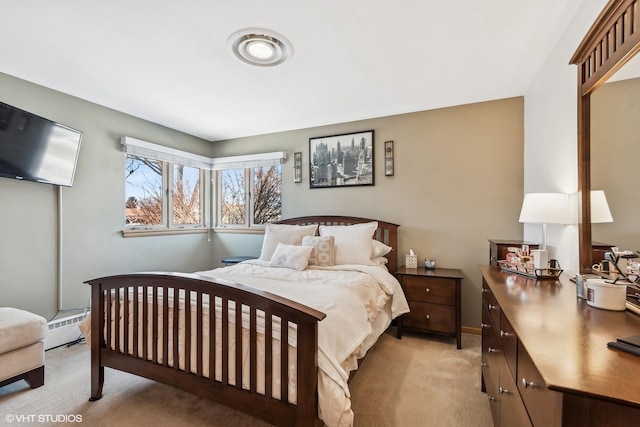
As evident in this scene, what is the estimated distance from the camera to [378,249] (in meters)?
3.12

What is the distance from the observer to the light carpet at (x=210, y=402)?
1764 mm

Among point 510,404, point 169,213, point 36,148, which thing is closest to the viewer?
point 510,404

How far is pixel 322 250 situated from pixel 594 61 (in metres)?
2.35

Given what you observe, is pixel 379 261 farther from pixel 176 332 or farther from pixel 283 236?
pixel 176 332

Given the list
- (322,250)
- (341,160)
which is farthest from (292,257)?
(341,160)

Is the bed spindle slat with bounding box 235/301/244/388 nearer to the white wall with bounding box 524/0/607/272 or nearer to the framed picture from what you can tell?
the white wall with bounding box 524/0/607/272

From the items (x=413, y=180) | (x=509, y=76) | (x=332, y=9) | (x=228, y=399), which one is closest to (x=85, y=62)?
(x=332, y=9)

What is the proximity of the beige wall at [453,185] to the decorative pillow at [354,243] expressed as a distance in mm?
490

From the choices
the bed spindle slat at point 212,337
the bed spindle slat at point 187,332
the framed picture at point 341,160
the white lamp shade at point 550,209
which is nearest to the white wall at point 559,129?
the white lamp shade at point 550,209

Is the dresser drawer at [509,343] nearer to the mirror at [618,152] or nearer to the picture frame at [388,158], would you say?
the mirror at [618,152]

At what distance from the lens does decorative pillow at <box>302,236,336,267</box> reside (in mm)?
2961

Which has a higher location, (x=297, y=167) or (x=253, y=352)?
(x=297, y=167)

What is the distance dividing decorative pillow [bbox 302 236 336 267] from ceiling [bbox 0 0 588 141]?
58.0 inches

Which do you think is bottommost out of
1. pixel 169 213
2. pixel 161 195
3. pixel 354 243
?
pixel 354 243
